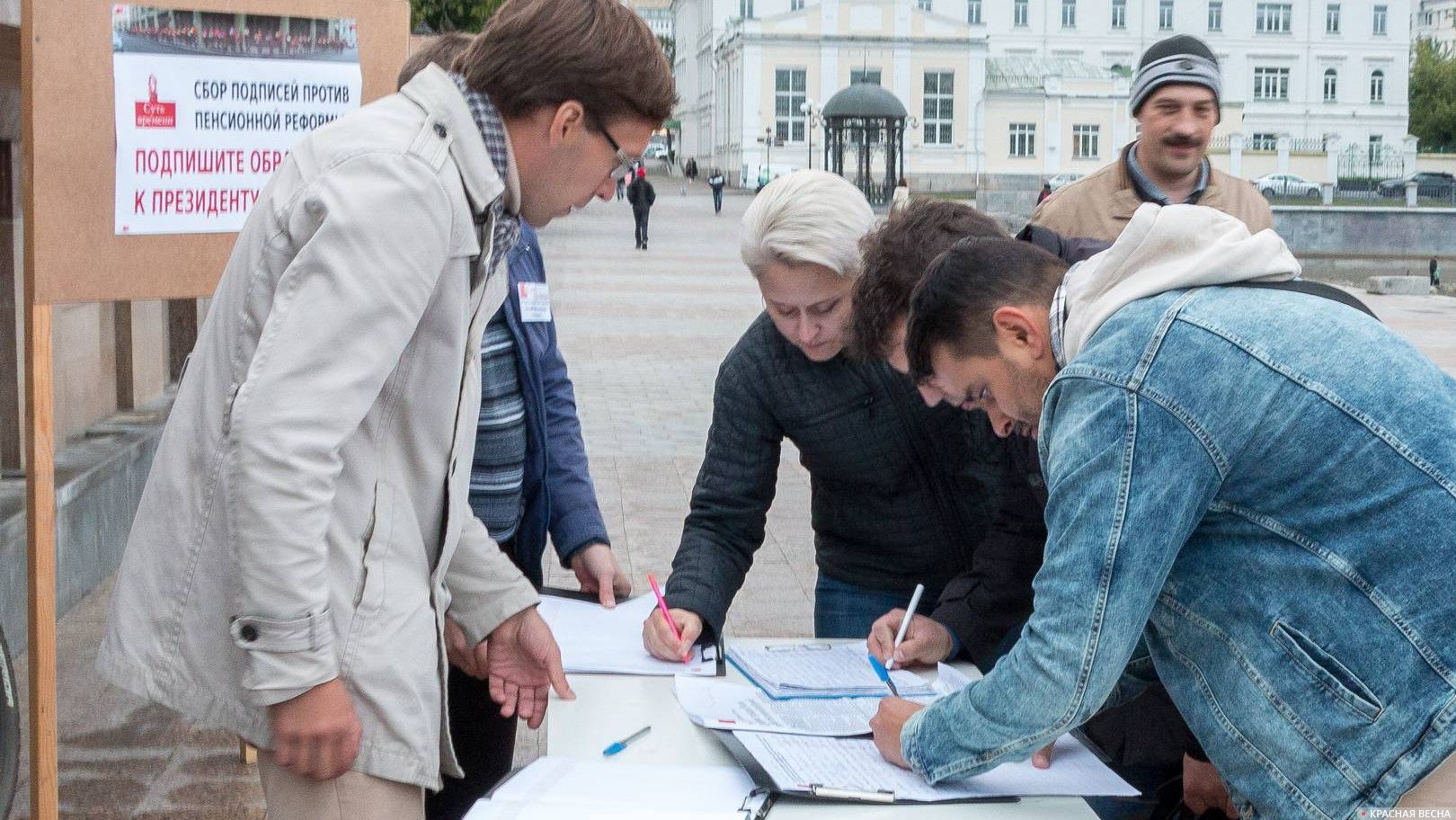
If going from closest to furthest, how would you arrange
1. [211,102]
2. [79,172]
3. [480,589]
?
[480,589] < [79,172] < [211,102]

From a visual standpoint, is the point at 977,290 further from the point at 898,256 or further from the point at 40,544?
the point at 40,544

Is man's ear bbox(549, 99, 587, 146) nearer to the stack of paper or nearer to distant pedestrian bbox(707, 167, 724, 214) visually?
the stack of paper

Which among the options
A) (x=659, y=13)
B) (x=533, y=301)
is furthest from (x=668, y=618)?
(x=659, y=13)

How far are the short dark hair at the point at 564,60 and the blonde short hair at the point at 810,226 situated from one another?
0.73 metres

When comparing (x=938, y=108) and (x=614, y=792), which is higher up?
(x=938, y=108)

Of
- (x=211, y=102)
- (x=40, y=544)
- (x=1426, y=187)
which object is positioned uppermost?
(x=1426, y=187)

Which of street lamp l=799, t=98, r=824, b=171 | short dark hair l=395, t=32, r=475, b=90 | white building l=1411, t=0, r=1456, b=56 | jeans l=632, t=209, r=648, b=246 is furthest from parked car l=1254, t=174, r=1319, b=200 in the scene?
white building l=1411, t=0, r=1456, b=56

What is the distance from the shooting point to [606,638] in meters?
2.71

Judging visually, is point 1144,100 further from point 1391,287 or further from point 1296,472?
point 1391,287

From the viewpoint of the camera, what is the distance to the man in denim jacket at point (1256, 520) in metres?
1.61

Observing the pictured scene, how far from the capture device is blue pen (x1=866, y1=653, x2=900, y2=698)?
2461 millimetres

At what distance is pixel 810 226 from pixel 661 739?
91 cm

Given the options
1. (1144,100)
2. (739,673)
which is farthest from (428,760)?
(1144,100)

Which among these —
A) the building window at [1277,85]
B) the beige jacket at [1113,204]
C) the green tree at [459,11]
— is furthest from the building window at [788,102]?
the beige jacket at [1113,204]
